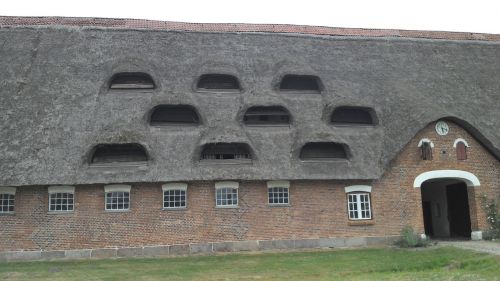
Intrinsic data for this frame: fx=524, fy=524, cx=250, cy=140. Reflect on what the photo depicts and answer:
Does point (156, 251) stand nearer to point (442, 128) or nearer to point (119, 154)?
point (119, 154)

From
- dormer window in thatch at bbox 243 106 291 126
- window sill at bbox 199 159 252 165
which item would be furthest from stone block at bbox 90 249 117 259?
dormer window in thatch at bbox 243 106 291 126

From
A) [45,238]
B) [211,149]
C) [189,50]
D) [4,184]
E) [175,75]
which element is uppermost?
[189,50]

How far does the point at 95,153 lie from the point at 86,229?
303cm

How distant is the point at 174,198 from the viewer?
20.9 meters

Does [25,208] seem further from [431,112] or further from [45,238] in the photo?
Result: [431,112]

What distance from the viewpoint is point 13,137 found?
20.4m

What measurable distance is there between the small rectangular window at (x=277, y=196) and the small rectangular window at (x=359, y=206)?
277 cm

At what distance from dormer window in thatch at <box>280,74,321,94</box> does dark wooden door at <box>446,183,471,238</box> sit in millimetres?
8155

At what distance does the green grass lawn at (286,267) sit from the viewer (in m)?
15.8

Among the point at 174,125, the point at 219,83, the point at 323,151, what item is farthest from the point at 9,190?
the point at 323,151

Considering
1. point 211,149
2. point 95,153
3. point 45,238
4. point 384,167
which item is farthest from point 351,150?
point 45,238

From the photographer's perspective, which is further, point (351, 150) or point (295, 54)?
point (295, 54)

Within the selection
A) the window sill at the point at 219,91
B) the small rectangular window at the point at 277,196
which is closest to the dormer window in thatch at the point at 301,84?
the window sill at the point at 219,91

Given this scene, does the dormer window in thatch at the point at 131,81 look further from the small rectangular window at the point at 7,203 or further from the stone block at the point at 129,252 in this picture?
the stone block at the point at 129,252
